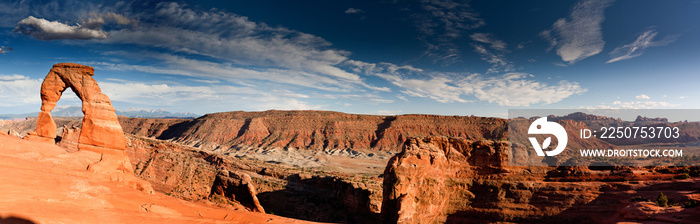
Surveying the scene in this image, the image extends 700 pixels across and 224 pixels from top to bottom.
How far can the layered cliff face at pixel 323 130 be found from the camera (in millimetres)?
99312

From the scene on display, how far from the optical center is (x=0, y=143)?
1338cm

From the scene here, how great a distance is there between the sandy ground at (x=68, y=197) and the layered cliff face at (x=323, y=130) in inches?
3259

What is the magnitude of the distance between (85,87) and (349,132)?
90.1 meters

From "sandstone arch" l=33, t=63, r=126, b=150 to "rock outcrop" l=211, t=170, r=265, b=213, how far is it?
911 cm

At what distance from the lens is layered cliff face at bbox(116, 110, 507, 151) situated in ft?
326

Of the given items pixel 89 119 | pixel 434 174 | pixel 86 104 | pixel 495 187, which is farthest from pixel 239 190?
pixel 495 187

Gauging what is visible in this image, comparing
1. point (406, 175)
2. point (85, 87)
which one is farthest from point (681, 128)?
point (85, 87)

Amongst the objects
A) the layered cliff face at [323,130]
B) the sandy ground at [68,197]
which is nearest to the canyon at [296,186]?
the sandy ground at [68,197]

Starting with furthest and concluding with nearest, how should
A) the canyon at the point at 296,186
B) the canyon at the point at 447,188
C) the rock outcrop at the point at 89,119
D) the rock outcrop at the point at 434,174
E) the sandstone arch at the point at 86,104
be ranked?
the rock outcrop at the point at 434,174
the canyon at the point at 447,188
the sandstone arch at the point at 86,104
the rock outcrop at the point at 89,119
the canyon at the point at 296,186

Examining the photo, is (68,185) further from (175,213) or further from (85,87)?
(85,87)

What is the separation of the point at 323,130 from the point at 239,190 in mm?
82127

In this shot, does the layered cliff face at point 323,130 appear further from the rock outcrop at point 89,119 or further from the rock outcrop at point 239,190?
the rock outcrop at point 89,119

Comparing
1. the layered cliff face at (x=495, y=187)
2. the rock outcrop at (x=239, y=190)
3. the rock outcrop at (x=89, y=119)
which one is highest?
the rock outcrop at (x=89, y=119)

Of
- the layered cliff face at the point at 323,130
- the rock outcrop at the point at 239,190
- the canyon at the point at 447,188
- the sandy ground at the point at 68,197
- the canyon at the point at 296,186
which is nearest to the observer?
the sandy ground at the point at 68,197
